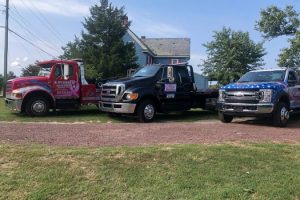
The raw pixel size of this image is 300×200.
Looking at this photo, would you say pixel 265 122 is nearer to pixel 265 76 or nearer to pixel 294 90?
pixel 294 90

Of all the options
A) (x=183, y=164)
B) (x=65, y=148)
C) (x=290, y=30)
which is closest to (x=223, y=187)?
(x=183, y=164)

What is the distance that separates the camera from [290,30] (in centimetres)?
3197

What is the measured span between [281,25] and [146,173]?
2825 centimetres

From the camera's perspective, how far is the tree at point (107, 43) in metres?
31.5

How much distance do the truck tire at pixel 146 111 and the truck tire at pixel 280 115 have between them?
157 inches

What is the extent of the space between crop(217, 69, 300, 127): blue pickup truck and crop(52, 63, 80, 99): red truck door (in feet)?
18.5

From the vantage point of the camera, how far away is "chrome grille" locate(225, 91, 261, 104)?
1248cm

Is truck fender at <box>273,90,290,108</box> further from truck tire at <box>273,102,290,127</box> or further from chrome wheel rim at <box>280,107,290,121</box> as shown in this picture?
chrome wheel rim at <box>280,107,290,121</box>

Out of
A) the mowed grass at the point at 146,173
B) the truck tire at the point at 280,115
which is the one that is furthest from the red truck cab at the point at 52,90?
the mowed grass at the point at 146,173

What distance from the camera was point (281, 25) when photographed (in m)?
32.0

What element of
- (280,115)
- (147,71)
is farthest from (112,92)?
(280,115)

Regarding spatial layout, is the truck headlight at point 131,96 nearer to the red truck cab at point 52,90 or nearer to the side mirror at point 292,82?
the red truck cab at point 52,90

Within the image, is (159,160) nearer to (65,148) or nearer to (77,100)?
(65,148)

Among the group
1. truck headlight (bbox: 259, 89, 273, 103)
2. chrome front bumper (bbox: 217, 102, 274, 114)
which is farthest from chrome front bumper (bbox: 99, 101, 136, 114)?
truck headlight (bbox: 259, 89, 273, 103)
